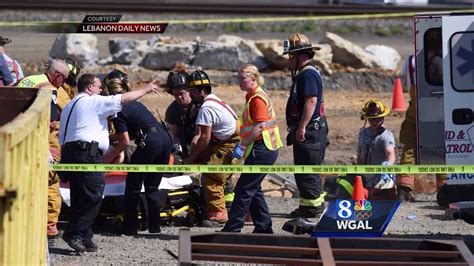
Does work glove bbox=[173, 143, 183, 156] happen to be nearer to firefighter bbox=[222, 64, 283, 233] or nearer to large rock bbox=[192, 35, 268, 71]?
firefighter bbox=[222, 64, 283, 233]

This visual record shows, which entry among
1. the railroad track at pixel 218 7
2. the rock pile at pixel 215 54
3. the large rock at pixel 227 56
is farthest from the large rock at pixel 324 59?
the railroad track at pixel 218 7

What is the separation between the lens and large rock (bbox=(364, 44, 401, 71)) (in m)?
23.4

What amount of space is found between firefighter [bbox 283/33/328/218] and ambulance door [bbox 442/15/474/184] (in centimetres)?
137

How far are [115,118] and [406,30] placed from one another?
17325 mm

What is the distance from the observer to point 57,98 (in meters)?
12.4

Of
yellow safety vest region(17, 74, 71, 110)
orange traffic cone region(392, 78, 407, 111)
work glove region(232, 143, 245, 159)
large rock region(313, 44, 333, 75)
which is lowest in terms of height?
work glove region(232, 143, 245, 159)

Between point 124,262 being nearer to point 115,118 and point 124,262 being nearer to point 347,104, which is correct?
point 115,118

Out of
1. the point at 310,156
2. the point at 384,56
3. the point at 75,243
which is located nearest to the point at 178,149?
the point at 310,156

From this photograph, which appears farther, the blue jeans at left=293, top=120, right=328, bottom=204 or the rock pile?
the rock pile

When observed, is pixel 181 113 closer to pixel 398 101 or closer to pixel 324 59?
pixel 398 101

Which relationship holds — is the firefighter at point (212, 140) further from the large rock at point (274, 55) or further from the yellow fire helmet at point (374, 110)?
the large rock at point (274, 55)

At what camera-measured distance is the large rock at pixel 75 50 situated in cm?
2289

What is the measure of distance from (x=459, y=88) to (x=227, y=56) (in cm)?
1079

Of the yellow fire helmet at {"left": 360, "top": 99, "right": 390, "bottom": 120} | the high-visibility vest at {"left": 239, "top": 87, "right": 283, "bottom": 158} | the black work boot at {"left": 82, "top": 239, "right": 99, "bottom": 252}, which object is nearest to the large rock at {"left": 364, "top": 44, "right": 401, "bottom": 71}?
the yellow fire helmet at {"left": 360, "top": 99, "right": 390, "bottom": 120}
